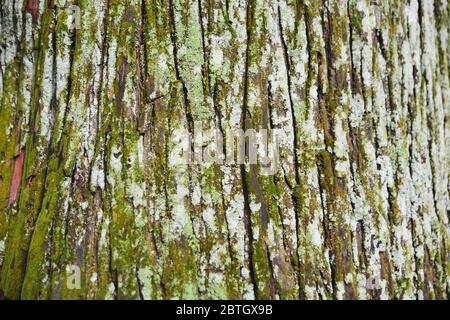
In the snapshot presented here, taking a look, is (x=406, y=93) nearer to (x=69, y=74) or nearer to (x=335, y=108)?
(x=335, y=108)

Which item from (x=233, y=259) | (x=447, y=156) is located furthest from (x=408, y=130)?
(x=233, y=259)

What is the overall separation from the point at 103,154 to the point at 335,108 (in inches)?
29.1

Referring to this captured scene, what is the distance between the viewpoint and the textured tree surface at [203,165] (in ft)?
5.20

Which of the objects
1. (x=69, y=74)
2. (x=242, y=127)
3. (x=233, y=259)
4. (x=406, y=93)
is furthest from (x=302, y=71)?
(x=69, y=74)

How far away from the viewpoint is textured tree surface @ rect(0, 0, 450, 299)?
158 centimetres

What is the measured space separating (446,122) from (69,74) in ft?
4.76

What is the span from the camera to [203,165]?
5.32 ft

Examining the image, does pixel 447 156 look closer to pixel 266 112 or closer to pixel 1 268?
pixel 266 112

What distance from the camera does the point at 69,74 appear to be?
67.3 inches
